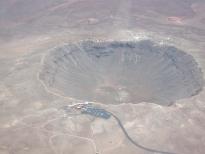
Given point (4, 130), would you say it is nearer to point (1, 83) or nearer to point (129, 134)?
point (1, 83)

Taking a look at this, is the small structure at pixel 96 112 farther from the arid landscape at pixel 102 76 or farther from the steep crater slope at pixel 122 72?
the steep crater slope at pixel 122 72

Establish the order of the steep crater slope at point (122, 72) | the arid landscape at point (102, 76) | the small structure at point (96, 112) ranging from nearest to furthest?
the arid landscape at point (102, 76)
the small structure at point (96, 112)
the steep crater slope at point (122, 72)

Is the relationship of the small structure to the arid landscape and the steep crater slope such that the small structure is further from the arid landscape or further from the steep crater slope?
the steep crater slope

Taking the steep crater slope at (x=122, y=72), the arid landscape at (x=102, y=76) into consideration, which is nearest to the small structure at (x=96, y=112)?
the arid landscape at (x=102, y=76)

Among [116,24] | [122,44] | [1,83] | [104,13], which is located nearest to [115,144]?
[1,83]

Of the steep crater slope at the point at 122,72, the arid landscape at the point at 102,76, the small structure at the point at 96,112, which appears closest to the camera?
the arid landscape at the point at 102,76

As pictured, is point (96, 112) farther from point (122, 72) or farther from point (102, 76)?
point (122, 72)
